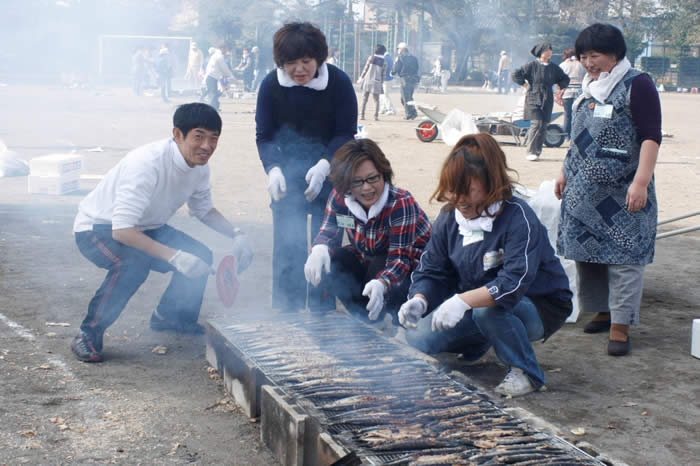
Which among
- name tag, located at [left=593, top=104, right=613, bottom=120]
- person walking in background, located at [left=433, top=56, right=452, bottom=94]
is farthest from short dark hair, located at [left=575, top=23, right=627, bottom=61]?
person walking in background, located at [left=433, top=56, right=452, bottom=94]

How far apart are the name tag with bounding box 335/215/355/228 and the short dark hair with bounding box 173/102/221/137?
68 centimetres

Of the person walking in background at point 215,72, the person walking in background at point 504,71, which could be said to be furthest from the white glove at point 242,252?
the person walking in background at point 504,71

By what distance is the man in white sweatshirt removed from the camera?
3.31m

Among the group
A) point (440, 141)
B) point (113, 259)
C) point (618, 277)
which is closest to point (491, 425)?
point (618, 277)

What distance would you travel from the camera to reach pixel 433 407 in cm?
257

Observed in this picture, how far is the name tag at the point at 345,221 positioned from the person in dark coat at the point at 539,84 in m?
7.14

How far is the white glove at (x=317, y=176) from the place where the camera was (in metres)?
3.60

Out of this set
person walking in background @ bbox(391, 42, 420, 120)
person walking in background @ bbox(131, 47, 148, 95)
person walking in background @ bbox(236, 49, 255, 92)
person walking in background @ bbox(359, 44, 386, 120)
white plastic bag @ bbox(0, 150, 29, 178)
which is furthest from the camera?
person walking in background @ bbox(236, 49, 255, 92)

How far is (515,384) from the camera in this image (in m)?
3.10

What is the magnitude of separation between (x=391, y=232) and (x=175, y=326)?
48.3 inches

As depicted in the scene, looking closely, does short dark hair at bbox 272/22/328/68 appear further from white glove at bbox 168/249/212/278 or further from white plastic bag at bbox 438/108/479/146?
white plastic bag at bbox 438/108/479/146

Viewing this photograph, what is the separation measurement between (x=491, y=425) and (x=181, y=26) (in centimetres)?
283

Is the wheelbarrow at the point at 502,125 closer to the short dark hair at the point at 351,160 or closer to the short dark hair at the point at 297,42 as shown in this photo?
the short dark hair at the point at 297,42

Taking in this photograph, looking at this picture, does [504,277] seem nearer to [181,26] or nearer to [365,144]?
[365,144]
